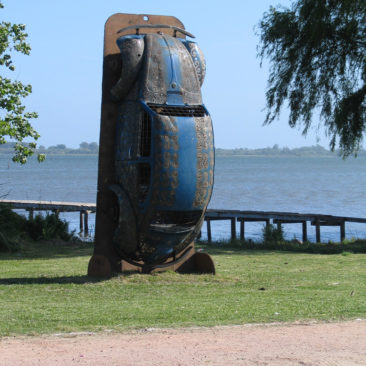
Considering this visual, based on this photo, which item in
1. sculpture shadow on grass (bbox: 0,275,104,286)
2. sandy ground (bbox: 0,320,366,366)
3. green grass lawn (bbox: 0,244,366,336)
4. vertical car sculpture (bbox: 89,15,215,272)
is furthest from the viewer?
sculpture shadow on grass (bbox: 0,275,104,286)

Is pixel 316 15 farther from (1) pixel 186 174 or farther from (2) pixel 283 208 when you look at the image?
(2) pixel 283 208

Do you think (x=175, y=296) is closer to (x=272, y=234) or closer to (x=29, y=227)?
(x=29, y=227)

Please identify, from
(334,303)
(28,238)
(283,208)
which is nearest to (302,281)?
(334,303)

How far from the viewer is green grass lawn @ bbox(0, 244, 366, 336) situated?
8.64m

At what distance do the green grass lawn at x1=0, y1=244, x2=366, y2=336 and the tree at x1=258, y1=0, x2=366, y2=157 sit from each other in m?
8.30

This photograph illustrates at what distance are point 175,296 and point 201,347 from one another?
3.35 meters

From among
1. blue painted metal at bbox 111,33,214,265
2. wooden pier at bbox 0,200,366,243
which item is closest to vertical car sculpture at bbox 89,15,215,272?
blue painted metal at bbox 111,33,214,265

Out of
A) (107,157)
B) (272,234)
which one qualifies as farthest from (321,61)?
(107,157)

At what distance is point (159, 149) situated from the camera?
11312mm

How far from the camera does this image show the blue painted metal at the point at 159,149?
11.4 metres

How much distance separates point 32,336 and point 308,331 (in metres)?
2.87

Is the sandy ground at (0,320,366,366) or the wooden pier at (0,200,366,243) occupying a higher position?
the wooden pier at (0,200,366,243)

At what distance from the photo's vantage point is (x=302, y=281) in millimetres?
12516

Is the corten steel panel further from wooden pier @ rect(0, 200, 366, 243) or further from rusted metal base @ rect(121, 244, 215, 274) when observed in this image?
wooden pier @ rect(0, 200, 366, 243)
